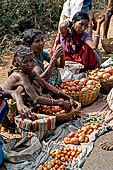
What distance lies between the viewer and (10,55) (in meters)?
7.40

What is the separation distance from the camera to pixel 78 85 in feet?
15.2

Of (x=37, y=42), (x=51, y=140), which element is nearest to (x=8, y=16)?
(x=37, y=42)

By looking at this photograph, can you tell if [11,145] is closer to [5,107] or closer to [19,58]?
[5,107]

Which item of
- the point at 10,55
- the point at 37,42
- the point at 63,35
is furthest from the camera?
the point at 10,55

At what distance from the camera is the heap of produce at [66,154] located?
3.21 m

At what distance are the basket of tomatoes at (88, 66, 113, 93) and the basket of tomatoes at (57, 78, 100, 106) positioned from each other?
172mm

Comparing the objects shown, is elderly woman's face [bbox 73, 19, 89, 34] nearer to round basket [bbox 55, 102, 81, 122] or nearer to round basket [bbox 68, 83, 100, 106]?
round basket [bbox 68, 83, 100, 106]

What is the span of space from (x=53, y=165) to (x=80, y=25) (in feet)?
8.67

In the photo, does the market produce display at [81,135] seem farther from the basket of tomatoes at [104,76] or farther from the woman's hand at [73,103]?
the basket of tomatoes at [104,76]

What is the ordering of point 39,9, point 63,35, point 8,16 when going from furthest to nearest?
point 39,9
point 8,16
point 63,35

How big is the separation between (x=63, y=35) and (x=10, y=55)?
7.97ft

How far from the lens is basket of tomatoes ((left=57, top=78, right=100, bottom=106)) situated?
437cm

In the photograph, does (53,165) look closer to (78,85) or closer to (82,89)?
(82,89)

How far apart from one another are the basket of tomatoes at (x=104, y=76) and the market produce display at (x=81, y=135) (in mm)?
1168
